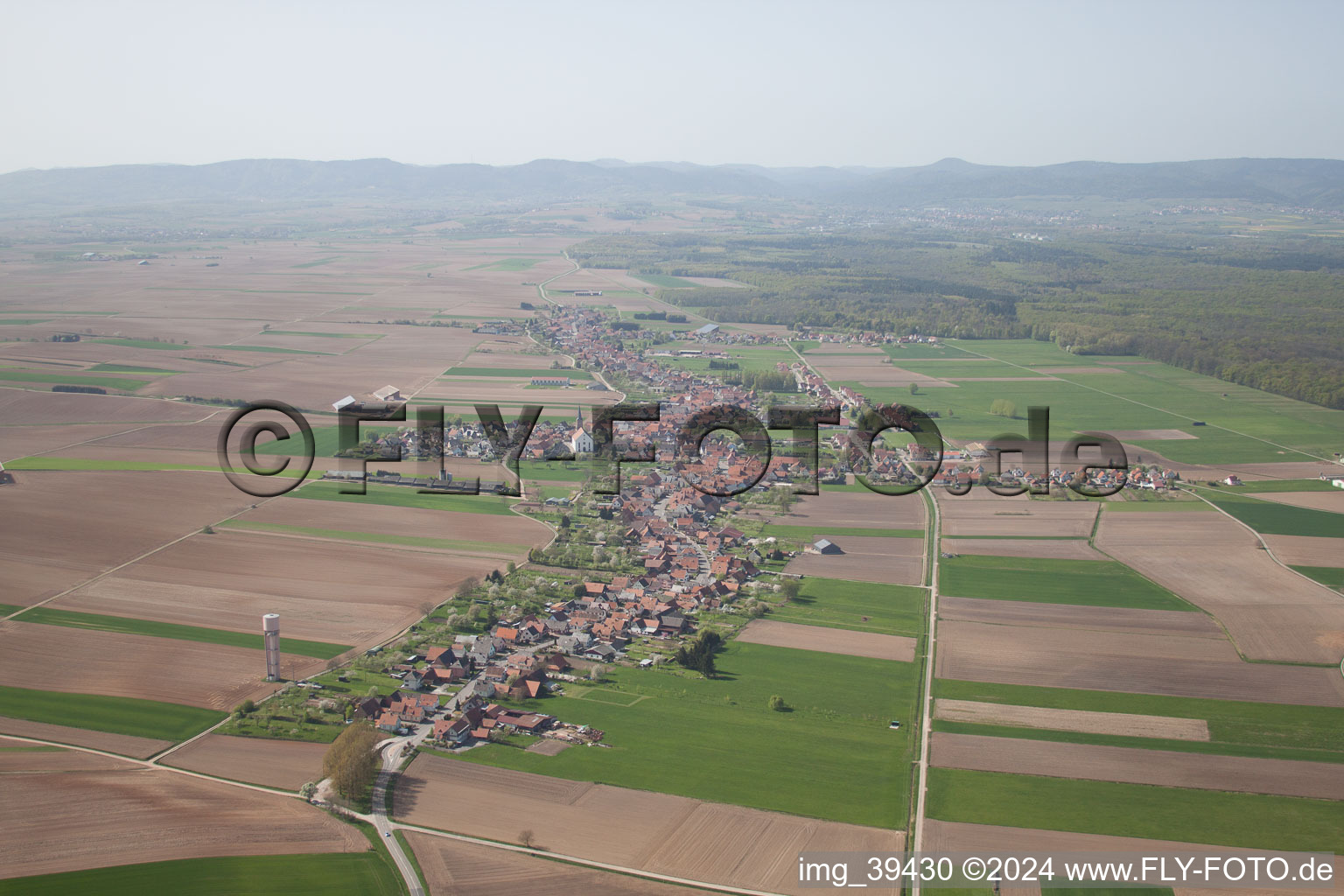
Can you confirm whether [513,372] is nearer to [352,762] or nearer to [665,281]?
[352,762]

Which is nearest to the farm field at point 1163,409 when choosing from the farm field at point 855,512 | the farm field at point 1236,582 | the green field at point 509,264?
the farm field at point 1236,582

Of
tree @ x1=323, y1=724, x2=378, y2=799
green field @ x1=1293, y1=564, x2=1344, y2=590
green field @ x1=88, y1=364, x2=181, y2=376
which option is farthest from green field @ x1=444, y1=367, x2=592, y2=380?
tree @ x1=323, y1=724, x2=378, y2=799

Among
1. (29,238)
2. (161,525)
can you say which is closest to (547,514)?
(161,525)

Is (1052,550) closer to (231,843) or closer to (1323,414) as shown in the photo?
(231,843)

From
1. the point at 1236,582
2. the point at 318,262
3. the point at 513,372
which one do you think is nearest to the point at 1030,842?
the point at 1236,582

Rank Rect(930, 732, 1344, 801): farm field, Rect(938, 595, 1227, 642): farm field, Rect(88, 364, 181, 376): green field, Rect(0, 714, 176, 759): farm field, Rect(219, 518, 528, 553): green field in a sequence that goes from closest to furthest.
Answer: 1. Rect(930, 732, 1344, 801): farm field
2. Rect(0, 714, 176, 759): farm field
3. Rect(938, 595, 1227, 642): farm field
4. Rect(219, 518, 528, 553): green field
5. Rect(88, 364, 181, 376): green field

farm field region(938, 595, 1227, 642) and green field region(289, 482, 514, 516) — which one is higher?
green field region(289, 482, 514, 516)

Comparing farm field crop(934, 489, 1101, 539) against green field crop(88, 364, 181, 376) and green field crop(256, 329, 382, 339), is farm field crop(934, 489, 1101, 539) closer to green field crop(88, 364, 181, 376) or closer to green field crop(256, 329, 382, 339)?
green field crop(88, 364, 181, 376)
